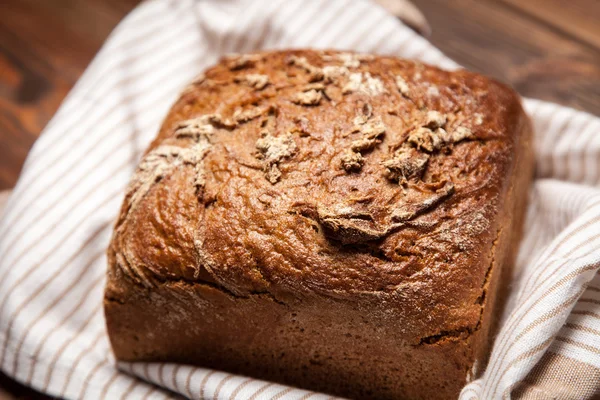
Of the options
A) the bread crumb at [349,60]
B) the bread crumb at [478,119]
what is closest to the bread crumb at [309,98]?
the bread crumb at [349,60]

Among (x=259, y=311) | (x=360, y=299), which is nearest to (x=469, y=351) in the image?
(x=360, y=299)

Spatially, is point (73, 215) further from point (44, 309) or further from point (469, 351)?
point (469, 351)

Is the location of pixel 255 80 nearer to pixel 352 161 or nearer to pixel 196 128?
pixel 196 128

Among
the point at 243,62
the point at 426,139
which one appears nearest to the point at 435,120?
the point at 426,139

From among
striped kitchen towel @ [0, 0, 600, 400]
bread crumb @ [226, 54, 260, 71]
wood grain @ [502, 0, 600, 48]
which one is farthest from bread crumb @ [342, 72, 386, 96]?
wood grain @ [502, 0, 600, 48]

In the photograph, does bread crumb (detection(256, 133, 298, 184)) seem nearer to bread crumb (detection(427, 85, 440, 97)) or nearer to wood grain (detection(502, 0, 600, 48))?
bread crumb (detection(427, 85, 440, 97))
